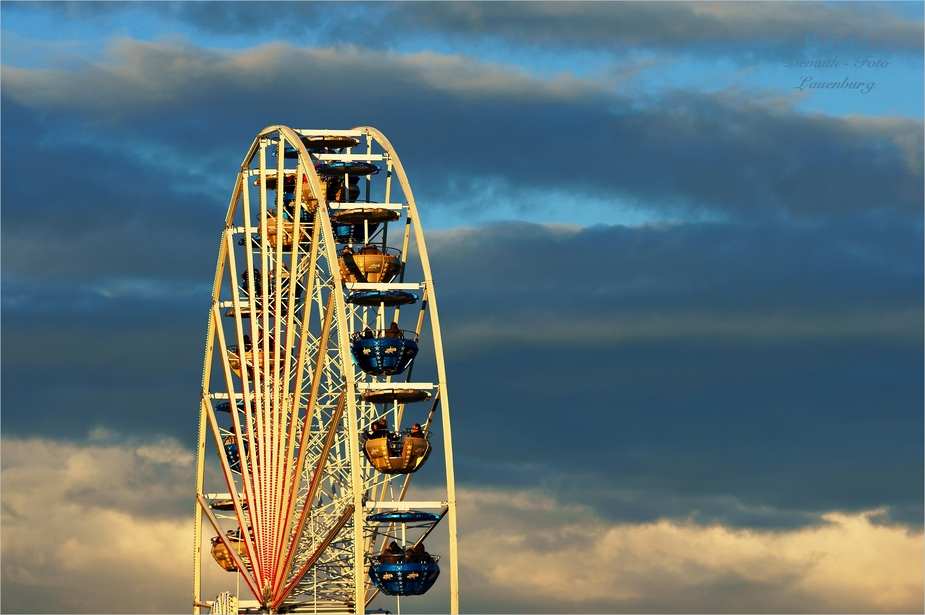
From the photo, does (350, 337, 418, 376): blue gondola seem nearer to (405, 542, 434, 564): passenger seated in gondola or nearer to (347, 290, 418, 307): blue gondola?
(347, 290, 418, 307): blue gondola

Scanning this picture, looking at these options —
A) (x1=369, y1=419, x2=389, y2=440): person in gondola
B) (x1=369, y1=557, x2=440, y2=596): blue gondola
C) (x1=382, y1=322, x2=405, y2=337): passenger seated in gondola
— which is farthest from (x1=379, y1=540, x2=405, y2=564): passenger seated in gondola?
(x1=382, y1=322, x2=405, y2=337): passenger seated in gondola

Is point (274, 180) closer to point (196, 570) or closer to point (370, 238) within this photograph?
point (370, 238)

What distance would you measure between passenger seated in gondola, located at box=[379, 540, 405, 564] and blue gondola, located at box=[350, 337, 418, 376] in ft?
21.7

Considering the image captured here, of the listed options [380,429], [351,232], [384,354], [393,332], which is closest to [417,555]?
[380,429]

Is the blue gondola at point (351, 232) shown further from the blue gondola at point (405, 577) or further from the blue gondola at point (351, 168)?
the blue gondola at point (405, 577)

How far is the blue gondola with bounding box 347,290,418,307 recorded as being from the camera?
250 ft

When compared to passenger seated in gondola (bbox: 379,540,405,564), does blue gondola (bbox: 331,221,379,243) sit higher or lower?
higher

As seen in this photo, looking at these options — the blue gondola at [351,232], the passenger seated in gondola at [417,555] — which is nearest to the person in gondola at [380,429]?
the passenger seated in gondola at [417,555]

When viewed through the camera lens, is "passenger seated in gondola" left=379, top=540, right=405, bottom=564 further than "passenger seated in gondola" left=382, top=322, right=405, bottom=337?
No

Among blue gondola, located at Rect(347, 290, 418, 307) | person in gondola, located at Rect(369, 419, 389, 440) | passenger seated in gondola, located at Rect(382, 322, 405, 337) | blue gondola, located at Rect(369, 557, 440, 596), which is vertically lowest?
blue gondola, located at Rect(369, 557, 440, 596)

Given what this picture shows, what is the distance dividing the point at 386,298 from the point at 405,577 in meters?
10.6

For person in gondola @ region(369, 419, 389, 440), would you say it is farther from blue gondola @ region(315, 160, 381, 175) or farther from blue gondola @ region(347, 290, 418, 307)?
blue gondola @ region(315, 160, 381, 175)

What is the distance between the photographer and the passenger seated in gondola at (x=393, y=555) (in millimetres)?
74812

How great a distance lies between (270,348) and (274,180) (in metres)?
7.57
